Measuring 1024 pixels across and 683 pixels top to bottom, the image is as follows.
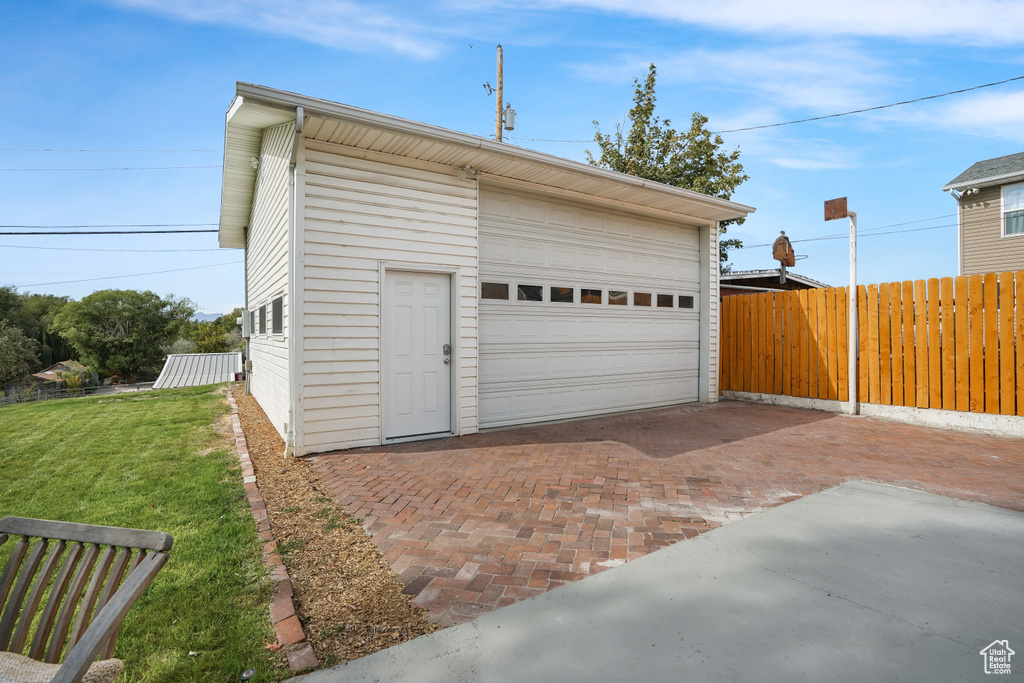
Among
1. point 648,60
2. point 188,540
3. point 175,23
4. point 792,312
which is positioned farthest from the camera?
point 648,60

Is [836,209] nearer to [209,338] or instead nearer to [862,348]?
[862,348]

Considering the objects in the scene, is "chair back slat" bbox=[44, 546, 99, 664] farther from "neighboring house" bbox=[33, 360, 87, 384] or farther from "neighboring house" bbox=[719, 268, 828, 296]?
"neighboring house" bbox=[33, 360, 87, 384]

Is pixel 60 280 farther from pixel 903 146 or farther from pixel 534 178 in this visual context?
pixel 903 146

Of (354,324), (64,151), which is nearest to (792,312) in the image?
(354,324)

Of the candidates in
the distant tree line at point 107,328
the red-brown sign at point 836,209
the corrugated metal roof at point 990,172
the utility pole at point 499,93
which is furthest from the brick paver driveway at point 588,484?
the distant tree line at point 107,328

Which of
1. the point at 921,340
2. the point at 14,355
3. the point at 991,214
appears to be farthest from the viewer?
the point at 14,355

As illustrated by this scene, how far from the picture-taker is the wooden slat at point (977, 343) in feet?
22.1

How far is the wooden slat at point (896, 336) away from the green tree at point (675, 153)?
10.9m

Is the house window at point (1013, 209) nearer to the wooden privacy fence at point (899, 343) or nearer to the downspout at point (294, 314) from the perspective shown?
the wooden privacy fence at point (899, 343)

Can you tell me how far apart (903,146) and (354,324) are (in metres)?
15.8

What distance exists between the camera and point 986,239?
13.2 metres

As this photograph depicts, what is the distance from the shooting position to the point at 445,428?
21.4 feet

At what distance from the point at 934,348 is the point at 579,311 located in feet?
17.3

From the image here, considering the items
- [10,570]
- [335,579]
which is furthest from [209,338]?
[10,570]
